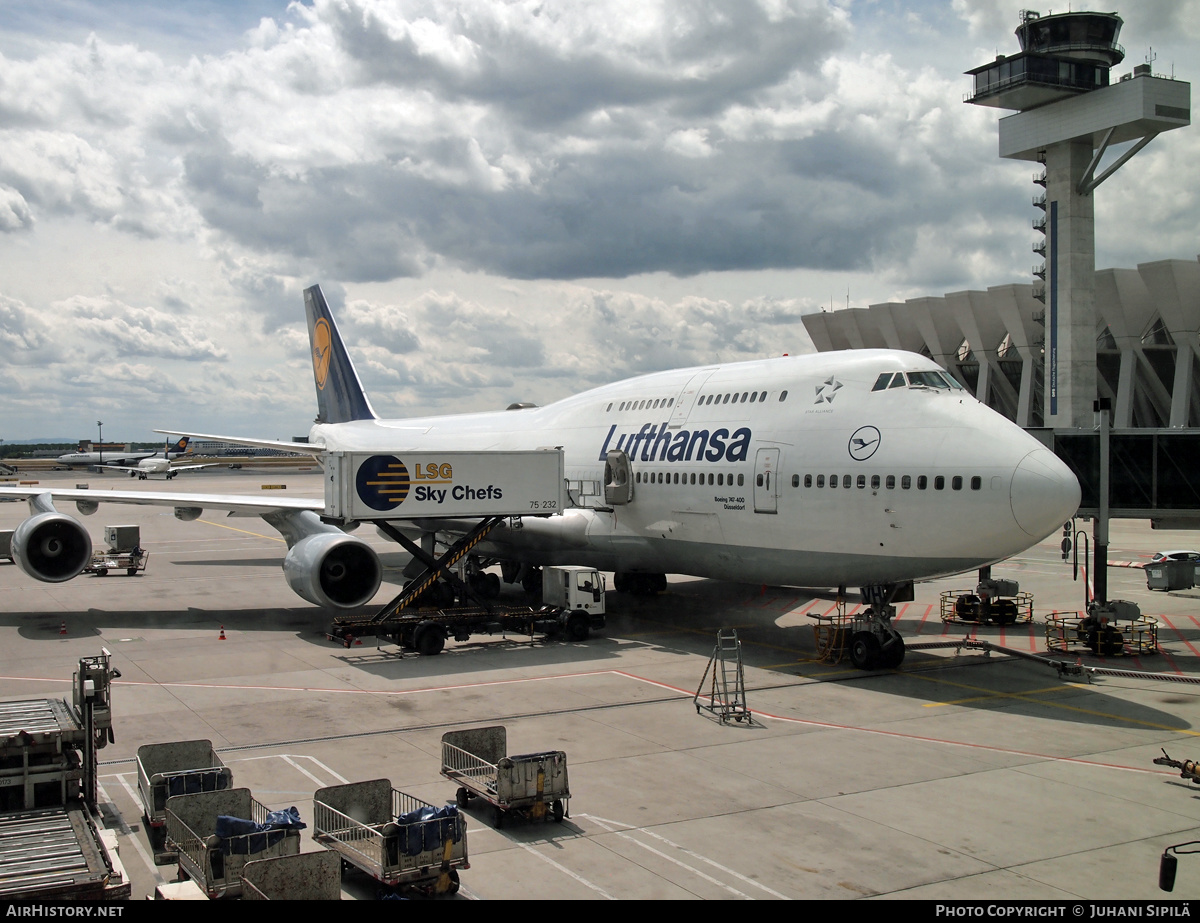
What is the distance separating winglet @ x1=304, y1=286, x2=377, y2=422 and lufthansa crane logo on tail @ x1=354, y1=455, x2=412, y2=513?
58.9 ft

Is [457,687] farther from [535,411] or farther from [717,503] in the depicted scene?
[535,411]

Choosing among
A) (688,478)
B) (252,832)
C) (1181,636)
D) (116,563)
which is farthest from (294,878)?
(116,563)

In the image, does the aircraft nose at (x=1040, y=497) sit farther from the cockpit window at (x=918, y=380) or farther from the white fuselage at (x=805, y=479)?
the cockpit window at (x=918, y=380)

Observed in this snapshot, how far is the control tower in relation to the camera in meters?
68.3

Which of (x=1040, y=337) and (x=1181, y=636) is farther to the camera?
(x=1040, y=337)

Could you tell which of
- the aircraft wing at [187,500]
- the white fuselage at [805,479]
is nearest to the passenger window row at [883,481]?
the white fuselage at [805,479]

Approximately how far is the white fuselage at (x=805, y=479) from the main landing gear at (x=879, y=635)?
1.94ft

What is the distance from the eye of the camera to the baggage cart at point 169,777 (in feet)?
37.8

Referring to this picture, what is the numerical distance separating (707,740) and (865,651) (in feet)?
20.3

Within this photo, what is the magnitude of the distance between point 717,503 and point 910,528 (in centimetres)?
489

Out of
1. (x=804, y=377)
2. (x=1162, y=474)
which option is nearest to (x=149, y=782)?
(x=804, y=377)

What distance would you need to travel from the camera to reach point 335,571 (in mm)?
24656

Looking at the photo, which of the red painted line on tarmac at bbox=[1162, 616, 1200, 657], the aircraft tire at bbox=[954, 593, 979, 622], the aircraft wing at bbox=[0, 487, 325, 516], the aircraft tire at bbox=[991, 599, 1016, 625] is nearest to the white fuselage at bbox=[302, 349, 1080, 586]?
the aircraft wing at bbox=[0, 487, 325, 516]

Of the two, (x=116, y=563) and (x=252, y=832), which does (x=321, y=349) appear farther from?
(x=252, y=832)
